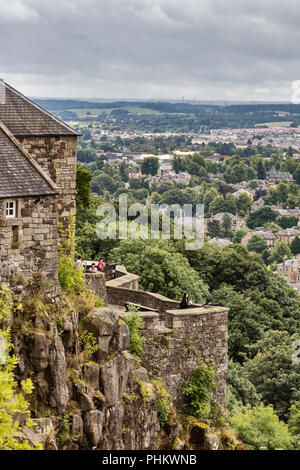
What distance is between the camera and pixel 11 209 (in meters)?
20.1

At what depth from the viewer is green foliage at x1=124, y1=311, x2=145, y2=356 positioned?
25.5 meters

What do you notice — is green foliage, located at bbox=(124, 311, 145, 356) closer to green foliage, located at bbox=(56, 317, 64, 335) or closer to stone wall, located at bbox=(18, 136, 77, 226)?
stone wall, located at bbox=(18, 136, 77, 226)

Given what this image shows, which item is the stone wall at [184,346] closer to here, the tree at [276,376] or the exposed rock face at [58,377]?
the exposed rock face at [58,377]

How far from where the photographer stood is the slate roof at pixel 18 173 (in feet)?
66.3

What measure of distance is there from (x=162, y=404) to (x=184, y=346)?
8.89 feet

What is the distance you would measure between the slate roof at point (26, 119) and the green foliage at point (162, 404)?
8.31m

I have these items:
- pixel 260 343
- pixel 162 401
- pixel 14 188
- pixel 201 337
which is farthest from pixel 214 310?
pixel 260 343

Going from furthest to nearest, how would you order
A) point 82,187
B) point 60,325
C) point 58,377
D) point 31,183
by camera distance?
point 82,187 → point 60,325 → point 31,183 → point 58,377

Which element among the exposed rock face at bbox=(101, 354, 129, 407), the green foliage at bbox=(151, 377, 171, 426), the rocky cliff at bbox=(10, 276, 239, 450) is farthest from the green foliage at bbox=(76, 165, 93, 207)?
the exposed rock face at bbox=(101, 354, 129, 407)

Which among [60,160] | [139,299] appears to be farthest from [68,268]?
[139,299]

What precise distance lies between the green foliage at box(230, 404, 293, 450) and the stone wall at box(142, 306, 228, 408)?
3359 mm

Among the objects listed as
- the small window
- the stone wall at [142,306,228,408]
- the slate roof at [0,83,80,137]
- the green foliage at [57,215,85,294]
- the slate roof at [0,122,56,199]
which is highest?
the slate roof at [0,83,80,137]

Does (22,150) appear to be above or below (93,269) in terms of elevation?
above

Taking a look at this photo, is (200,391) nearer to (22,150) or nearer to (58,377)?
(58,377)
